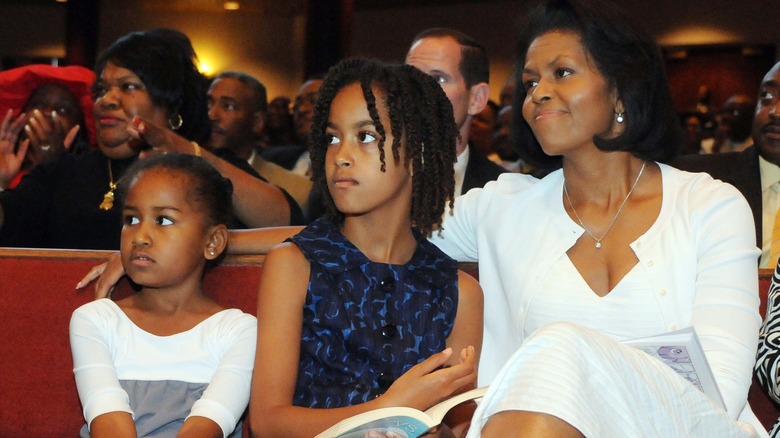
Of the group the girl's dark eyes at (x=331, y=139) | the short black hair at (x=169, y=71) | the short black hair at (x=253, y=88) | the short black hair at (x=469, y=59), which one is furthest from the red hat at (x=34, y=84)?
the girl's dark eyes at (x=331, y=139)

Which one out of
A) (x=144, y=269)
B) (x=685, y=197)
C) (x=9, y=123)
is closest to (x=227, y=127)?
(x=9, y=123)

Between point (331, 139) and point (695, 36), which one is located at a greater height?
point (695, 36)

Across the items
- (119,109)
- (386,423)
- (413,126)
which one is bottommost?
(386,423)

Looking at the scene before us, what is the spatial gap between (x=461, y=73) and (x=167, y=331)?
1838mm

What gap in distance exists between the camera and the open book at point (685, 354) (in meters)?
1.82

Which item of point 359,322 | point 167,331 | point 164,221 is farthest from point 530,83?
point 167,331

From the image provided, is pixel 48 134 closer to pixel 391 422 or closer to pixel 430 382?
pixel 430 382

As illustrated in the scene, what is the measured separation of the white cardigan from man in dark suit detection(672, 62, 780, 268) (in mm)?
1214

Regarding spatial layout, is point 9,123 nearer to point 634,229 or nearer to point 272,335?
point 272,335

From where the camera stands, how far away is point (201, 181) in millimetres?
2486

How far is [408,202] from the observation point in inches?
95.9

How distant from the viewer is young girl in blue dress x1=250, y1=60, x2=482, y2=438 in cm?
220

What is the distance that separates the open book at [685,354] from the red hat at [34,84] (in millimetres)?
2920

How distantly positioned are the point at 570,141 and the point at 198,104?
1535 millimetres
